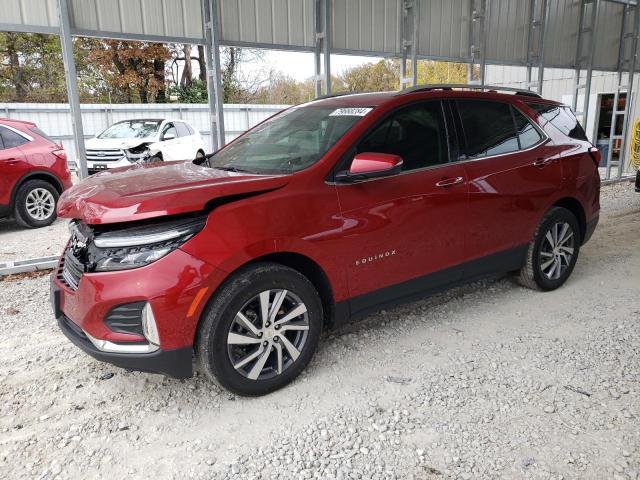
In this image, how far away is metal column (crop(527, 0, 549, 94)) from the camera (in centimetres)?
1024

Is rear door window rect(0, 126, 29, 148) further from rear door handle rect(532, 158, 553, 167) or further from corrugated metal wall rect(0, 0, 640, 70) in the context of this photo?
rear door handle rect(532, 158, 553, 167)

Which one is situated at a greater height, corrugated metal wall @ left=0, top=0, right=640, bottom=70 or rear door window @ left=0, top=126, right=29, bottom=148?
corrugated metal wall @ left=0, top=0, right=640, bottom=70

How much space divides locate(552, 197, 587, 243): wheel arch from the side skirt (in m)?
0.64

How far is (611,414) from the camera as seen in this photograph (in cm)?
279

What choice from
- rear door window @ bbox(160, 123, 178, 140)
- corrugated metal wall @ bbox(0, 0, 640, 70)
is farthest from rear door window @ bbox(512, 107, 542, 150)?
rear door window @ bbox(160, 123, 178, 140)

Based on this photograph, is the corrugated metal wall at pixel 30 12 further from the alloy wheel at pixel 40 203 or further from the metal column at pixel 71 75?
the alloy wheel at pixel 40 203

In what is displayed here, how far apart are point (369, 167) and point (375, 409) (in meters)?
1.38

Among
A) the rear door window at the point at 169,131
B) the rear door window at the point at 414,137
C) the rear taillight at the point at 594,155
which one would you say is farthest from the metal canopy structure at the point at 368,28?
the rear door window at the point at 169,131

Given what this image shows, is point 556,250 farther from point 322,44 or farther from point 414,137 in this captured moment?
point 322,44

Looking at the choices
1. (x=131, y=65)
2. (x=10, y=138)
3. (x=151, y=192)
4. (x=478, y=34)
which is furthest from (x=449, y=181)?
(x=131, y=65)

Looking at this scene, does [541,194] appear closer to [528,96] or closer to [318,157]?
[528,96]

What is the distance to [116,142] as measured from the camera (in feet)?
36.5

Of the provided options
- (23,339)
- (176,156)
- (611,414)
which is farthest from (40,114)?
(611,414)

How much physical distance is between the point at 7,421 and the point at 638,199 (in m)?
10.6
